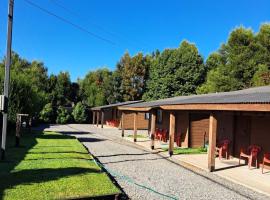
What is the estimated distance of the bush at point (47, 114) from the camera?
46.8 meters

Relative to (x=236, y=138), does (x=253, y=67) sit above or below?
above

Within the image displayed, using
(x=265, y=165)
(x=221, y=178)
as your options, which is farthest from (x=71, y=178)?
(x=265, y=165)

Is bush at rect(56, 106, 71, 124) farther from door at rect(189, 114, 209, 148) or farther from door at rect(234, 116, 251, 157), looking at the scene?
door at rect(234, 116, 251, 157)

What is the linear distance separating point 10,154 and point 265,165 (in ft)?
29.9

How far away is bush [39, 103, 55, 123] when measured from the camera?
153 ft

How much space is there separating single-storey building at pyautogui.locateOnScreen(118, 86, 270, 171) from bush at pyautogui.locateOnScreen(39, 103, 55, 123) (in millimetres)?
26588

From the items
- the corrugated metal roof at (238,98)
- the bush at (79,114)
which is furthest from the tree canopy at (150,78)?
the corrugated metal roof at (238,98)

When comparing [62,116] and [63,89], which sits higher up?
[63,89]

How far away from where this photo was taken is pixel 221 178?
10.7 meters

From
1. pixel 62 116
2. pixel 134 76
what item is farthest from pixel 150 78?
Result: pixel 62 116

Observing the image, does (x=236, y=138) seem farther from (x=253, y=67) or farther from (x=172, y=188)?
(x=253, y=67)

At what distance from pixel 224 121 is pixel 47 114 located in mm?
34469

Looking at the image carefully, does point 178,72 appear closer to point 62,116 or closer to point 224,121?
point 62,116

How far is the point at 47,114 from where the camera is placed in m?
47.2
